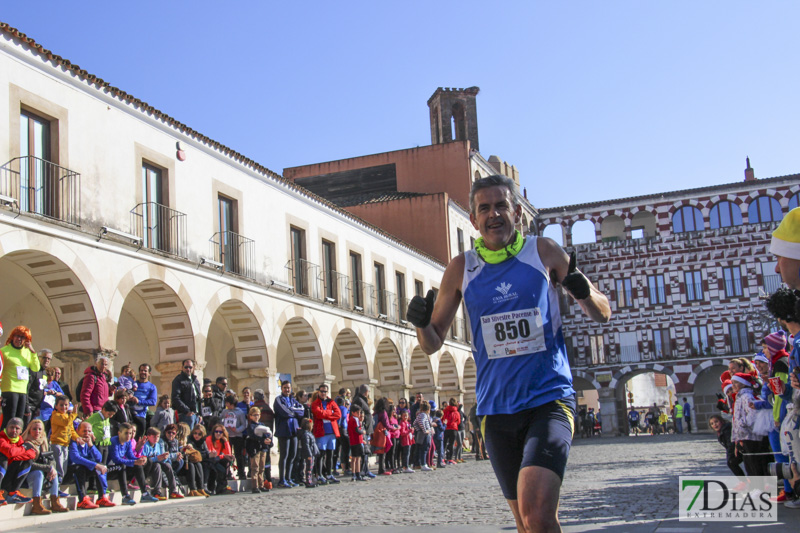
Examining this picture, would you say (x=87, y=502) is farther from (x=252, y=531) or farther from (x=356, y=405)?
(x=356, y=405)

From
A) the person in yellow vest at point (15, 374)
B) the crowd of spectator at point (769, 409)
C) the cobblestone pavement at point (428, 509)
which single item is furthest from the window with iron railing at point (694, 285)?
the person in yellow vest at point (15, 374)

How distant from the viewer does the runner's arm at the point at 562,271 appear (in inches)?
172

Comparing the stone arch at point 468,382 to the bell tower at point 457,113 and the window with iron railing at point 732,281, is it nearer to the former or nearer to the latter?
the bell tower at point 457,113

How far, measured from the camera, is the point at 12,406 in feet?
39.2

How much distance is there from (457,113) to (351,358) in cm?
2526

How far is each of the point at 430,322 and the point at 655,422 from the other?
5096 cm

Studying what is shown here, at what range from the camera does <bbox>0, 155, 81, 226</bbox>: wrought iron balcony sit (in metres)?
15.3

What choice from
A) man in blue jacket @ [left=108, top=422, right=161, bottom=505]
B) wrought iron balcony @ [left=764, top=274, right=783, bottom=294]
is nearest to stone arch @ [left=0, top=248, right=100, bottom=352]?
Result: man in blue jacket @ [left=108, top=422, right=161, bottom=505]

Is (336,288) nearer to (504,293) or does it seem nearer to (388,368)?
(388,368)

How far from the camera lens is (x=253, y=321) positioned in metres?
23.1

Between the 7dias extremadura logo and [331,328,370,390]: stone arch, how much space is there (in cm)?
1866

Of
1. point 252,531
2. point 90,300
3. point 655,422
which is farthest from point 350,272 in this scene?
point 655,422

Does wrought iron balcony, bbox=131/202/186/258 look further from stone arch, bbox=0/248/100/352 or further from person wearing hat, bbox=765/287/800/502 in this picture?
person wearing hat, bbox=765/287/800/502

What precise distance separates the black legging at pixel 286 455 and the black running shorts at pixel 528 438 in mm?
12593
